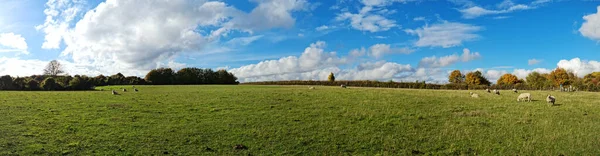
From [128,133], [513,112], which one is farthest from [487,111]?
[128,133]

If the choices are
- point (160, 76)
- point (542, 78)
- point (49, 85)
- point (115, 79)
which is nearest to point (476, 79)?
point (542, 78)

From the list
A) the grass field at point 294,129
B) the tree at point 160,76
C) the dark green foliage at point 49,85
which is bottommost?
the grass field at point 294,129

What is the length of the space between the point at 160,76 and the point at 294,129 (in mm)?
85930

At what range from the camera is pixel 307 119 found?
1891 cm

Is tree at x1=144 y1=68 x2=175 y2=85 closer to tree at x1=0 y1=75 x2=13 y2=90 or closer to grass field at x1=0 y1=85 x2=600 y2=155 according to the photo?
tree at x1=0 y1=75 x2=13 y2=90

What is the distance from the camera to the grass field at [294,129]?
13359mm

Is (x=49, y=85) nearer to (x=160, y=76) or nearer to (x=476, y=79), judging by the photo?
(x=160, y=76)

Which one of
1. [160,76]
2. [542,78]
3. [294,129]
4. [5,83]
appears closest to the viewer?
[294,129]

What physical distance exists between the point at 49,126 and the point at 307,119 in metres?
11.5

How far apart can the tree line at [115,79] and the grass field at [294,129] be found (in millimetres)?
40307

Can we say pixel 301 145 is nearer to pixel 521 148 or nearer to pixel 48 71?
pixel 521 148

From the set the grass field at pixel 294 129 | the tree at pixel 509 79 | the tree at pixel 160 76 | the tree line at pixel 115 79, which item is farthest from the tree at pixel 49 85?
the tree at pixel 509 79

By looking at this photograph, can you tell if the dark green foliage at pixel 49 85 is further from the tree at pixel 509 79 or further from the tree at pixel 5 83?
the tree at pixel 509 79

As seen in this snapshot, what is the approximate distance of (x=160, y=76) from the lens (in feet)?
312
